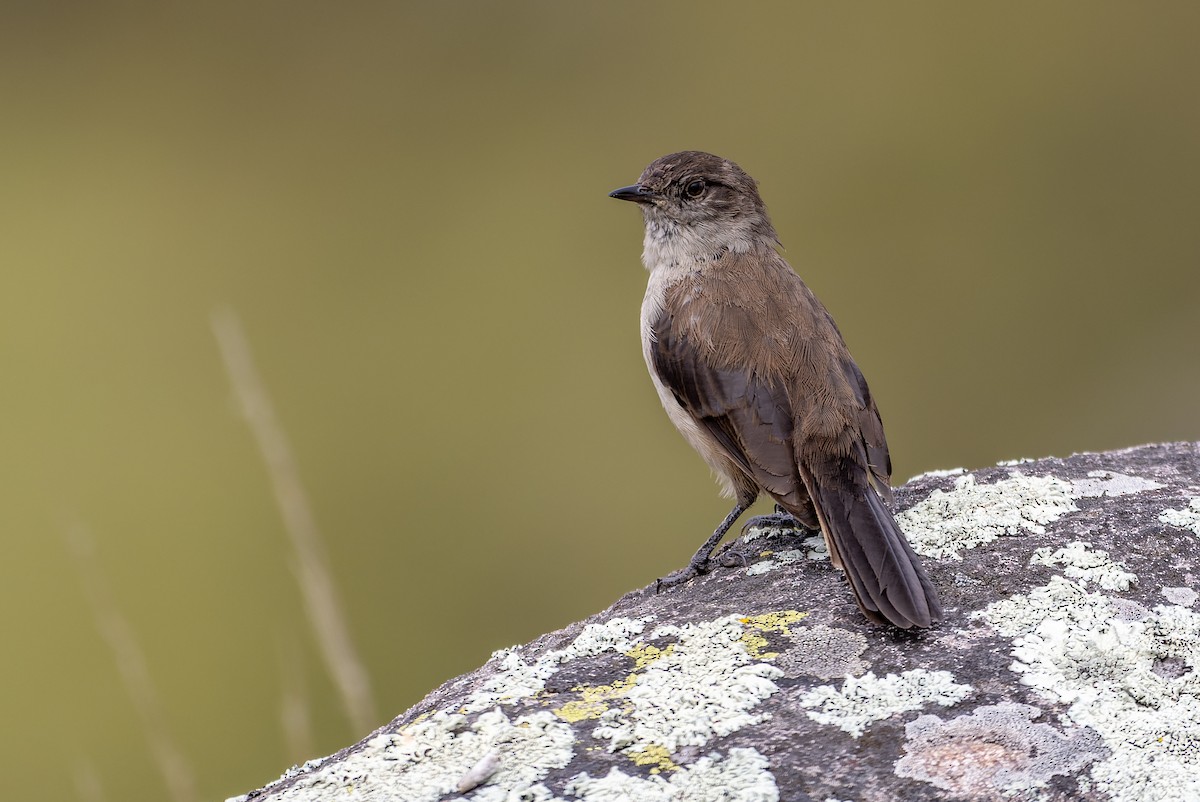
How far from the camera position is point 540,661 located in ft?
9.84

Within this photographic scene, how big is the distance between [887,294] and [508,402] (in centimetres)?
302

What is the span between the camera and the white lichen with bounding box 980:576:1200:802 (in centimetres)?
243

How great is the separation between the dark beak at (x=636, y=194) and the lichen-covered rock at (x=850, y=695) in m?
2.17

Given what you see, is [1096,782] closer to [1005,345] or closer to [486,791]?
[486,791]

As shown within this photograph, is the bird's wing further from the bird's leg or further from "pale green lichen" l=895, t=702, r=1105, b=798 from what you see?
"pale green lichen" l=895, t=702, r=1105, b=798

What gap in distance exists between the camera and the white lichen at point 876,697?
2.58 meters

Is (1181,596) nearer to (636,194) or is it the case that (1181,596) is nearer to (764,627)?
(764,627)

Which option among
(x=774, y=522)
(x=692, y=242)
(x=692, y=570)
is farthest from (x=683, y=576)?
(x=692, y=242)

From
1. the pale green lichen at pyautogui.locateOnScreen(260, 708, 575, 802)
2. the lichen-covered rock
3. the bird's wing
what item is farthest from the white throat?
the pale green lichen at pyautogui.locateOnScreen(260, 708, 575, 802)

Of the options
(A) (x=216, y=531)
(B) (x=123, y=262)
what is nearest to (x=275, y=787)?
(A) (x=216, y=531)

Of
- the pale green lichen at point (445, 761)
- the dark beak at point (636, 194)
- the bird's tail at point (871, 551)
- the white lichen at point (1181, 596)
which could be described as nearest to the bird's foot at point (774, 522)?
the bird's tail at point (871, 551)

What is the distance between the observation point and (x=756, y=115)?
34.9ft

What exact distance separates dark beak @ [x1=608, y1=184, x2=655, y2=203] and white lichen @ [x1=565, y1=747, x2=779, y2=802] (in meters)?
3.18

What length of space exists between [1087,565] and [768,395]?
116cm
